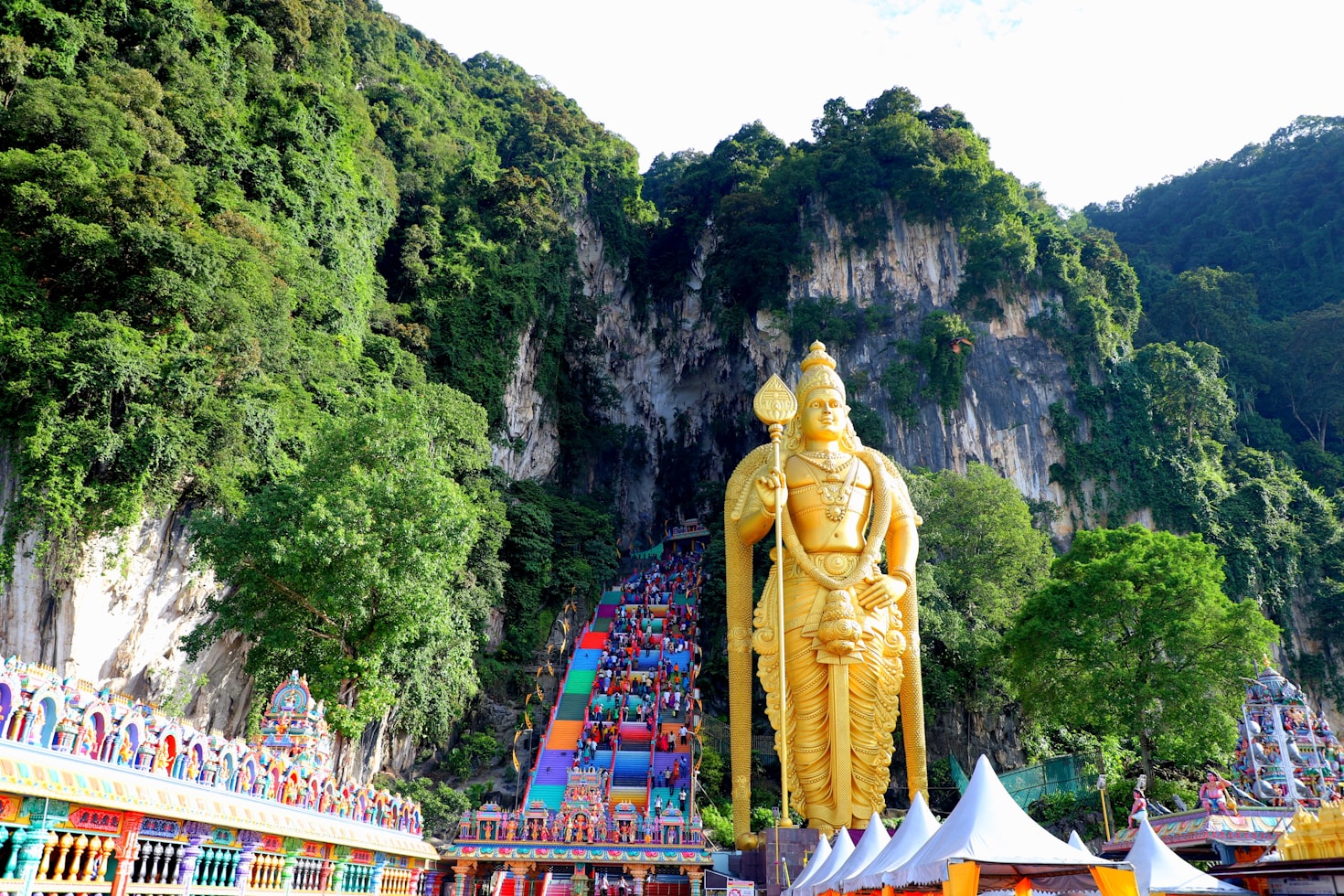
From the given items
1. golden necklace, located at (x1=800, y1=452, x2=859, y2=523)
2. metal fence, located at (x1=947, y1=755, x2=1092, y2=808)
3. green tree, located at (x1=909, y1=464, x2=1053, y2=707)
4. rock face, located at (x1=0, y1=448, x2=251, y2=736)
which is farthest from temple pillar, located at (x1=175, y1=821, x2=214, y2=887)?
green tree, located at (x1=909, y1=464, x2=1053, y2=707)

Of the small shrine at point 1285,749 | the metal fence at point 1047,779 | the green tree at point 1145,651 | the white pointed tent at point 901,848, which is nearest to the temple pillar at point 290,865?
the white pointed tent at point 901,848

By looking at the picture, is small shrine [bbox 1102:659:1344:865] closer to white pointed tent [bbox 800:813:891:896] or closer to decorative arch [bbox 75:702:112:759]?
white pointed tent [bbox 800:813:891:896]

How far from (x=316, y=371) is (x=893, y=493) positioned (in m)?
11.0

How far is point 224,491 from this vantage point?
12664 mm

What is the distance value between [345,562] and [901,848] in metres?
8.08

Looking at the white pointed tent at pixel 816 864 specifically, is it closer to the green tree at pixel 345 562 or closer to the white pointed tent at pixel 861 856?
the white pointed tent at pixel 861 856

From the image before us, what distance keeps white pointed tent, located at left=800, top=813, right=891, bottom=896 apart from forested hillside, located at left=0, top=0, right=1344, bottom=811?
708cm

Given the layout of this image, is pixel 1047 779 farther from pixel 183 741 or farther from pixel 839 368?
pixel 839 368

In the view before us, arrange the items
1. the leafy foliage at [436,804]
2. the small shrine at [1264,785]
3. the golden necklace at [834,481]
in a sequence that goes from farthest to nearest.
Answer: the leafy foliage at [436,804]
the golden necklace at [834,481]
the small shrine at [1264,785]

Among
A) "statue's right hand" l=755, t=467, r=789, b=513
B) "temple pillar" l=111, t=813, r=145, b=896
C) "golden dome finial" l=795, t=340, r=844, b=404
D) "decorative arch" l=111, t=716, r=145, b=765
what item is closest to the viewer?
"temple pillar" l=111, t=813, r=145, b=896

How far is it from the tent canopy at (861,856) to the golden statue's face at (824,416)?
14.2 feet

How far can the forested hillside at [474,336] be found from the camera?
1179 cm

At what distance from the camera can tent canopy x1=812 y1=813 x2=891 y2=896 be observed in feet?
18.0

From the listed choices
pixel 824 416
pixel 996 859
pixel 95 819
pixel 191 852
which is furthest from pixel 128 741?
pixel 824 416
